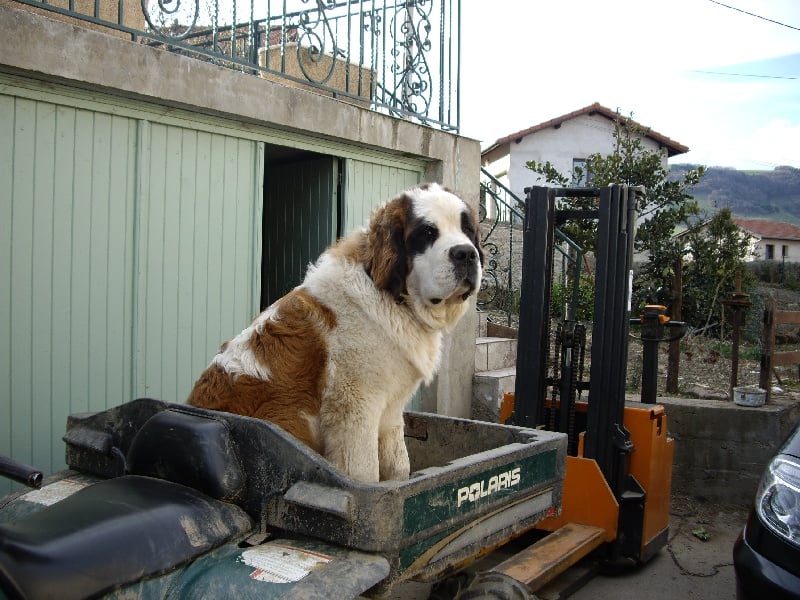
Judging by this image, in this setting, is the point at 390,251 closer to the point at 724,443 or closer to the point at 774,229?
the point at 724,443

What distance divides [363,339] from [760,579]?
1955mm

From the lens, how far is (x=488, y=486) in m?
2.71

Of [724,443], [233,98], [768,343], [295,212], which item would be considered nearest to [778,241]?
[768,343]

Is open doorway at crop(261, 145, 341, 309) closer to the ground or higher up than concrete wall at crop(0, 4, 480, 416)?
closer to the ground

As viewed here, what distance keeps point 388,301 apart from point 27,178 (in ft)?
9.36

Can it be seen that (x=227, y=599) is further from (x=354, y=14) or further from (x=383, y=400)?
(x=354, y=14)

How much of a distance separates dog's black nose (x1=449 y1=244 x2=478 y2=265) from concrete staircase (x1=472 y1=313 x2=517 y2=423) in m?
4.52

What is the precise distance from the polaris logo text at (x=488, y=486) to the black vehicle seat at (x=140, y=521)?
764 mm

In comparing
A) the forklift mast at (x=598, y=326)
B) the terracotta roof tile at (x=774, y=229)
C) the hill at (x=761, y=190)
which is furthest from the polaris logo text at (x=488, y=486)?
the hill at (x=761, y=190)

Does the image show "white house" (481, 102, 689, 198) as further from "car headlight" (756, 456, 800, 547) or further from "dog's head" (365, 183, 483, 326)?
"dog's head" (365, 183, 483, 326)

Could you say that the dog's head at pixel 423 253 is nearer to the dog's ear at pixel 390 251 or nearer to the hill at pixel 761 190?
the dog's ear at pixel 390 251

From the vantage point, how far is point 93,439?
2.84m

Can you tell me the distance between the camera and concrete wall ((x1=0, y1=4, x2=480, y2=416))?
441 centimetres

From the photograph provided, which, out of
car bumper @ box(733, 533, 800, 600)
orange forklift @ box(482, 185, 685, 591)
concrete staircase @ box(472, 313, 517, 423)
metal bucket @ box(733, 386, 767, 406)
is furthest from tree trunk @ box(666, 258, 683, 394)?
car bumper @ box(733, 533, 800, 600)
